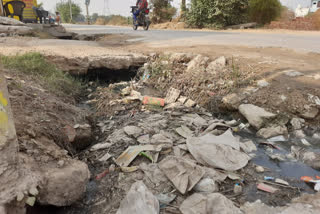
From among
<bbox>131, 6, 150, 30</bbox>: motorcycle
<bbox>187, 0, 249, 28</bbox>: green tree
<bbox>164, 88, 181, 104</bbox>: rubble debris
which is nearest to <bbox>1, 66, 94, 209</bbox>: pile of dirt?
<bbox>164, 88, 181, 104</bbox>: rubble debris

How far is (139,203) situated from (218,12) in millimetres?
11970

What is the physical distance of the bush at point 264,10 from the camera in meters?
12.4

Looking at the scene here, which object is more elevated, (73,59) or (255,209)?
(73,59)

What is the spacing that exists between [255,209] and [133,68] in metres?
3.96

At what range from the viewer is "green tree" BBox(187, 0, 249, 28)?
37.9ft

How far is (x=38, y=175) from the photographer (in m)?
1.49

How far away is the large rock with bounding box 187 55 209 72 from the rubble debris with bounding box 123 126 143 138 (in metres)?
1.84

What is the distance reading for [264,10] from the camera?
41.1 ft

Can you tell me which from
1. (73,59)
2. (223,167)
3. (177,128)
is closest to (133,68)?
(73,59)

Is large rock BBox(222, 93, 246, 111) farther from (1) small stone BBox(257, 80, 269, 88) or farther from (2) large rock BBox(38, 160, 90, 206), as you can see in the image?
(2) large rock BBox(38, 160, 90, 206)

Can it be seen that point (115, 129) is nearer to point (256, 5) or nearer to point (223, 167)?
point (223, 167)

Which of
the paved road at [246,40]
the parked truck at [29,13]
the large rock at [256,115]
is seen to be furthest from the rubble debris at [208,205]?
the parked truck at [29,13]

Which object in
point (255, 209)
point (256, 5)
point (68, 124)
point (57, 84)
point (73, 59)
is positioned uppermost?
point (256, 5)

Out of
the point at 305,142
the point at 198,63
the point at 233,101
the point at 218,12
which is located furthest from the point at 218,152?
the point at 218,12
